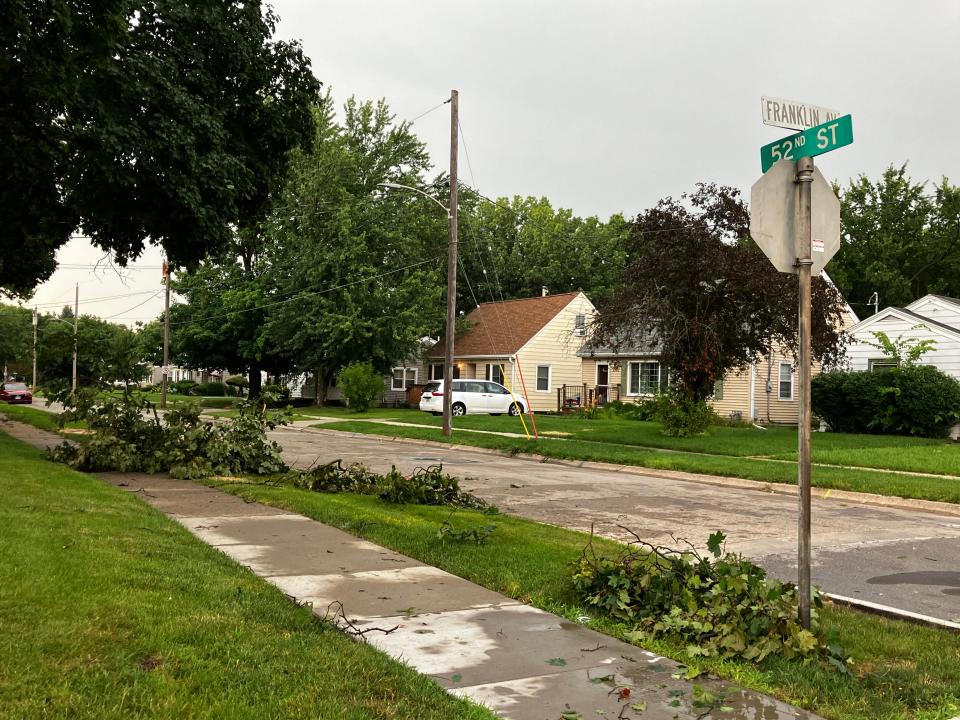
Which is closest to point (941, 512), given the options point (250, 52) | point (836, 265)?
point (250, 52)

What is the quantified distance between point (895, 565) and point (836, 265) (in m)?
50.9

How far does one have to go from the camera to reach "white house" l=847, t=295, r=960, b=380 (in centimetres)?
2714

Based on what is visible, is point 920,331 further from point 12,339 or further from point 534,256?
point 12,339

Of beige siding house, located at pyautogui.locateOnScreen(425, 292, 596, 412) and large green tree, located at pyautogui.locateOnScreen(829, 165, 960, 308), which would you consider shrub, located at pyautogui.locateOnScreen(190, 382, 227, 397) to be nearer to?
beige siding house, located at pyautogui.locateOnScreen(425, 292, 596, 412)

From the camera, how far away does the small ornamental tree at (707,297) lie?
2159 centimetres

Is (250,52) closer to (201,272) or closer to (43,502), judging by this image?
(43,502)

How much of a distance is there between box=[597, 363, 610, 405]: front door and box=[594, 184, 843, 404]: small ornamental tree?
52.3 feet

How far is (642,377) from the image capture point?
37125mm

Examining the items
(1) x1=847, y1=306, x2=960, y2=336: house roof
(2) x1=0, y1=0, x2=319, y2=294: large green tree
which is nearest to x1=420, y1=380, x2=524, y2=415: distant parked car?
(1) x1=847, y1=306, x2=960, y2=336: house roof

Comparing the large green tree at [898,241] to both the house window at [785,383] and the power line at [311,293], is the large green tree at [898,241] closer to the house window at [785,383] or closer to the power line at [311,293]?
the house window at [785,383]

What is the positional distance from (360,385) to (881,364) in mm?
22059

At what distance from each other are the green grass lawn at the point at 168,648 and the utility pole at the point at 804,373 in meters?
2.35

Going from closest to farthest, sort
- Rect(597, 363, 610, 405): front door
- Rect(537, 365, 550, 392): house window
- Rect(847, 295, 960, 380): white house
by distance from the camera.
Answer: Rect(847, 295, 960, 380): white house → Rect(597, 363, 610, 405): front door → Rect(537, 365, 550, 392): house window

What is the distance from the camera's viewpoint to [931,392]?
83.9 feet
